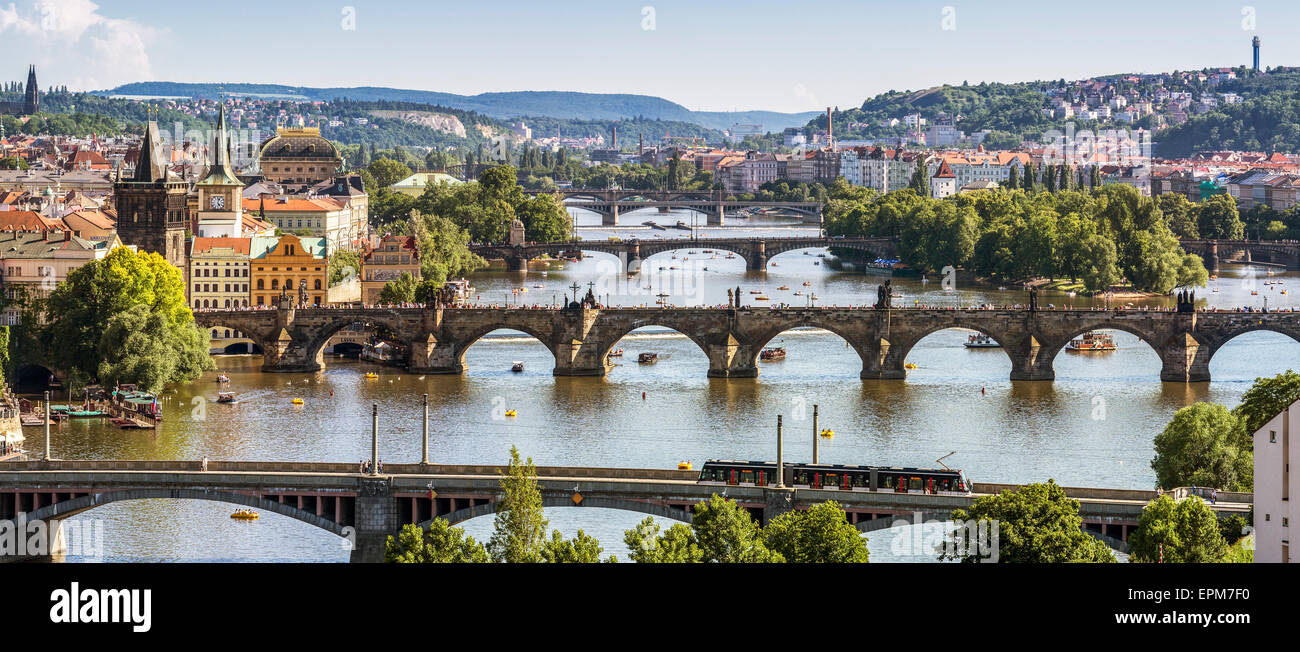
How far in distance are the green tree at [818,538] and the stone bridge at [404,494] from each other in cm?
382

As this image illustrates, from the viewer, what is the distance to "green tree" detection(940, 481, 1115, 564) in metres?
30.7

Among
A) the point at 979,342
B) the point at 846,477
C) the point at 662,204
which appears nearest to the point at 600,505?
the point at 846,477

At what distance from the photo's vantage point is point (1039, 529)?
1221 inches

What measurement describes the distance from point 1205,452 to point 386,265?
47.8 m

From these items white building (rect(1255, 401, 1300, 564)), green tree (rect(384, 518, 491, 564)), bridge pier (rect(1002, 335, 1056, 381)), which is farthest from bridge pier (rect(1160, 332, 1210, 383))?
white building (rect(1255, 401, 1300, 564))

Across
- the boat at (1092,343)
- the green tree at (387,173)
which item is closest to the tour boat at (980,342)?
the boat at (1092,343)

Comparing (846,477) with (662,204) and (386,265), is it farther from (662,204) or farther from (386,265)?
(662,204)

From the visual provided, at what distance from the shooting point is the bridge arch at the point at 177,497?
3809 centimetres

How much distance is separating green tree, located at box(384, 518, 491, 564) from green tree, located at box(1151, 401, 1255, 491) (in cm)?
1675

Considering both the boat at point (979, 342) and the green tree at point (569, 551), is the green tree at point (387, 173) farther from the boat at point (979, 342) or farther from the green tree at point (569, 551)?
the green tree at point (569, 551)
